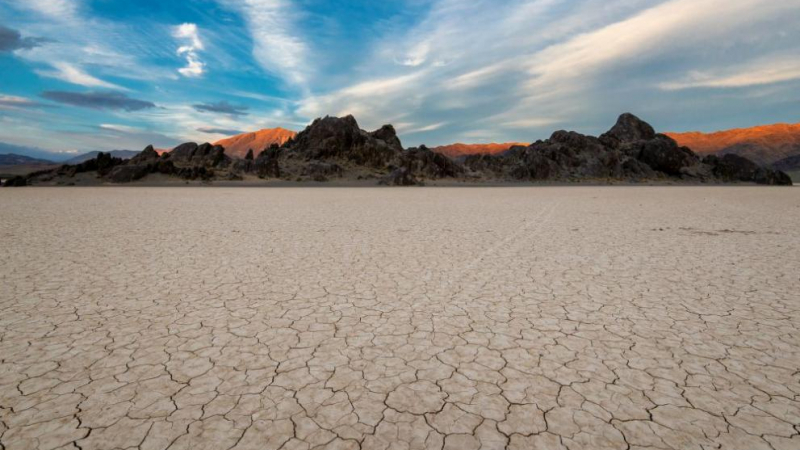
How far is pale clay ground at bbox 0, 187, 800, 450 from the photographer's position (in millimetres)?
2932

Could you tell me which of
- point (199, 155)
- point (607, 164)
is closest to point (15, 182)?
point (199, 155)

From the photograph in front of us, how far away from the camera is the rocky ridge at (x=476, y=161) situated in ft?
221

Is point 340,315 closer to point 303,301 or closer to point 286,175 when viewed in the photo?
point 303,301

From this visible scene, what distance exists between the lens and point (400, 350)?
14.0 ft

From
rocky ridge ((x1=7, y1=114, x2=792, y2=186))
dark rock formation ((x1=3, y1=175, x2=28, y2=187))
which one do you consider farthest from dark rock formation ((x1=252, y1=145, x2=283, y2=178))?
dark rock formation ((x1=3, y1=175, x2=28, y2=187))

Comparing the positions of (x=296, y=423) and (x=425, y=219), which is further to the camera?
(x=425, y=219)

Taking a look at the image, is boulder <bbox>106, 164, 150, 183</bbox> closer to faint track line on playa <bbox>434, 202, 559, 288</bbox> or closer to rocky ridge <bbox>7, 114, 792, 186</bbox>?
rocky ridge <bbox>7, 114, 792, 186</bbox>

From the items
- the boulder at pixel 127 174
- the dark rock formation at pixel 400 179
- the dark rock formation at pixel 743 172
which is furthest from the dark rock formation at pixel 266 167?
the dark rock formation at pixel 743 172

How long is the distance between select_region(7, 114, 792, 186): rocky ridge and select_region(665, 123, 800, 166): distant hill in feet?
274

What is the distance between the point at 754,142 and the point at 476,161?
15428 cm

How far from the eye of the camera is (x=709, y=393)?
3387 millimetres

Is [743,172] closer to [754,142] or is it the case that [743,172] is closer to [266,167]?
[266,167]

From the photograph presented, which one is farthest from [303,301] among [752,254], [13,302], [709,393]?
[752,254]

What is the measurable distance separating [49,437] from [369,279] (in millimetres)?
4818
